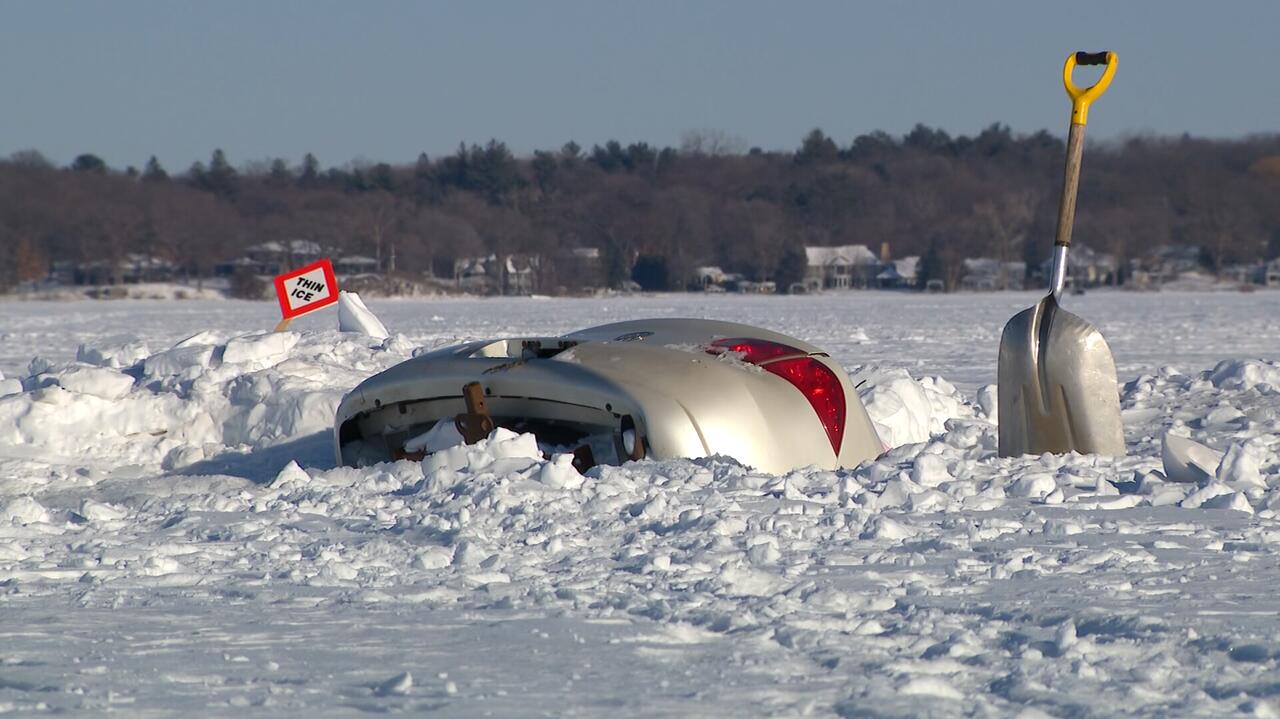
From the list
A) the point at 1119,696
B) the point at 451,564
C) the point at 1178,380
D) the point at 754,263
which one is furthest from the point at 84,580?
the point at 754,263

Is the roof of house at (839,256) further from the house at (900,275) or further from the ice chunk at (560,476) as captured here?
the ice chunk at (560,476)

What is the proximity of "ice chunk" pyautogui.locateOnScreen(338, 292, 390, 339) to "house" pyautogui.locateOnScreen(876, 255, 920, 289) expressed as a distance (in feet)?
292

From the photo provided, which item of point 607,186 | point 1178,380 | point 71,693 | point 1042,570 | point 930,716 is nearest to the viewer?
point 930,716

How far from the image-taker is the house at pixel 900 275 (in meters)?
101

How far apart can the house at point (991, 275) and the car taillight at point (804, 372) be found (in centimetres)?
9434

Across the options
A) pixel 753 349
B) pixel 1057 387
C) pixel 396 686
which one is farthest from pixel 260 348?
pixel 396 686

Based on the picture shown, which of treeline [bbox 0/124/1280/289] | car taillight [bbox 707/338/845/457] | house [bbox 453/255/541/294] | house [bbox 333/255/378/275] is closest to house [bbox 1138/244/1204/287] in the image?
treeline [bbox 0/124/1280/289]

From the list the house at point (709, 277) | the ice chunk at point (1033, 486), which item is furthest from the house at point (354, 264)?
the ice chunk at point (1033, 486)

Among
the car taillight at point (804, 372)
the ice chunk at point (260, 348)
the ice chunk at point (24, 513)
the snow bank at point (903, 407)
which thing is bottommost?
the ice chunk at point (24, 513)

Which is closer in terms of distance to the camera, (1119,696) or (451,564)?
(1119,696)

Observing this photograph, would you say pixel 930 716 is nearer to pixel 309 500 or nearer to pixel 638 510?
pixel 638 510

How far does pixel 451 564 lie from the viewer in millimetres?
4262

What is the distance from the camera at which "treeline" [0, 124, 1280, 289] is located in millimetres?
98250

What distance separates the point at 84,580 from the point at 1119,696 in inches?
104
